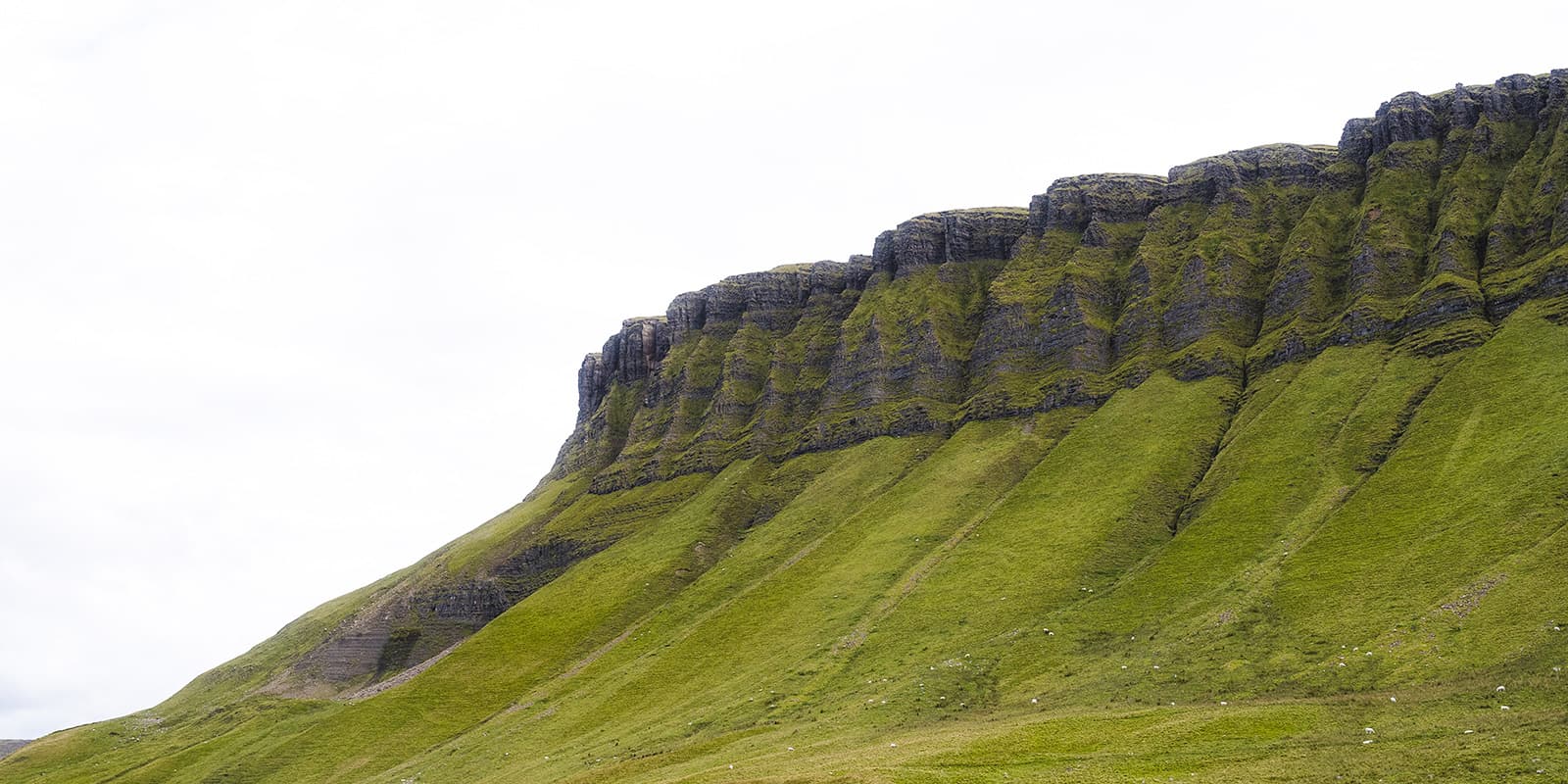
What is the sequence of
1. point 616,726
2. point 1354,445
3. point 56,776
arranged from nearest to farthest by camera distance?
point 616,726 → point 1354,445 → point 56,776

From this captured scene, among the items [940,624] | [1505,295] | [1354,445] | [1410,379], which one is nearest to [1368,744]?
[940,624]

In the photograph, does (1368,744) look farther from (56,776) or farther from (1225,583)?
(56,776)

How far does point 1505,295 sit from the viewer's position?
15400cm

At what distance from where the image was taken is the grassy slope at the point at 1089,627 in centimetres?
8012

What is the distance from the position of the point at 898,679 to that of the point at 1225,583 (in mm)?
37172

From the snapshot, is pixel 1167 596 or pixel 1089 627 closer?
pixel 1089 627

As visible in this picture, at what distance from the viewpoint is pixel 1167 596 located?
399 feet

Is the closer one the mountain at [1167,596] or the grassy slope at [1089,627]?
the grassy slope at [1089,627]

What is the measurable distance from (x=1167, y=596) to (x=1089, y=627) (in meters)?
9.82

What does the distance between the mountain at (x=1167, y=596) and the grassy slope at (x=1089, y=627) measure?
1.66 feet

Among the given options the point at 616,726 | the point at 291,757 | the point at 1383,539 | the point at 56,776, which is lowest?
the point at 1383,539

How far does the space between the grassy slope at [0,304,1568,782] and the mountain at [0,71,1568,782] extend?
1.66 ft

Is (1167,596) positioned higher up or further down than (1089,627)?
further down

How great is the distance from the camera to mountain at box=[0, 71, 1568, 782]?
8206 centimetres
